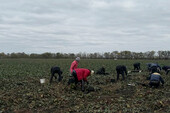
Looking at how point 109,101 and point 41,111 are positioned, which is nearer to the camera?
point 41,111

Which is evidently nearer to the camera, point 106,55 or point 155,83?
point 155,83

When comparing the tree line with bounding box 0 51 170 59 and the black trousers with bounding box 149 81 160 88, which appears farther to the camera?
the tree line with bounding box 0 51 170 59

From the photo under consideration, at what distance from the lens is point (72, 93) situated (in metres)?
10.3

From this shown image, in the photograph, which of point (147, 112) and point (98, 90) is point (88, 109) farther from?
point (98, 90)

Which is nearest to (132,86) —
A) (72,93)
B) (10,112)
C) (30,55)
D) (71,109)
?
(72,93)

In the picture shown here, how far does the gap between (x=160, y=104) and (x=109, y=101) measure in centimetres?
216

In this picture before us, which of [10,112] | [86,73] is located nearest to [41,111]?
[10,112]

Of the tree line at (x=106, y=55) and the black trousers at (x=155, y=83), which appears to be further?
the tree line at (x=106, y=55)

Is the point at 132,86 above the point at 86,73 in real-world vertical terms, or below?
below

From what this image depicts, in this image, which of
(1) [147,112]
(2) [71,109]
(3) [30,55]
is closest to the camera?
(1) [147,112]

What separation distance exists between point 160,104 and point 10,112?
19.5ft

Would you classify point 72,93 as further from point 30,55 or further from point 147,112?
point 30,55

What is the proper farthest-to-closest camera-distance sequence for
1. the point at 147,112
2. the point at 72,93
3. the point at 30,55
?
1. the point at 30,55
2. the point at 72,93
3. the point at 147,112

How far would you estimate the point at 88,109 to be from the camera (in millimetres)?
7512
